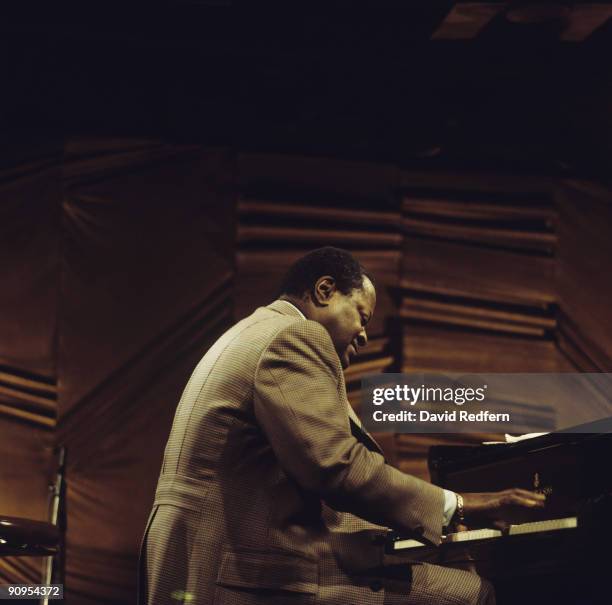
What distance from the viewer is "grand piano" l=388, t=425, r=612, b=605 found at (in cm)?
219

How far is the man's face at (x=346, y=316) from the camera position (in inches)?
93.4

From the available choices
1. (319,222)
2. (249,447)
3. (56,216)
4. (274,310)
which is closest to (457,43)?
(319,222)

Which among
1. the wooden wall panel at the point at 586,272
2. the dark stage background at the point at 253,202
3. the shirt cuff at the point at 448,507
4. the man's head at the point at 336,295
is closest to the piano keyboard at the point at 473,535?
the shirt cuff at the point at 448,507

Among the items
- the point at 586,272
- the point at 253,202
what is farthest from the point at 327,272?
the point at 586,272

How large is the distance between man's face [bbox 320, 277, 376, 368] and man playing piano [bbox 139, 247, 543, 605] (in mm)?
225

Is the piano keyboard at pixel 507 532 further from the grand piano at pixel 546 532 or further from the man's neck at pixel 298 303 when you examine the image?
the man's neck at pixel 298 303

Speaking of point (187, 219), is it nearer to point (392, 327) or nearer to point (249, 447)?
point (392, 327)

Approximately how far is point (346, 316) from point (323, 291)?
87 millimetres

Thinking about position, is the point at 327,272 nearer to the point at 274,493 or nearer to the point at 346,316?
the point at 346,316

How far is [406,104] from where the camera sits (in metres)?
5.57

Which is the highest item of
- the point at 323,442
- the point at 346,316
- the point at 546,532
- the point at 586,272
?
the point at 586,272

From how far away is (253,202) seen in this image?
217 inches

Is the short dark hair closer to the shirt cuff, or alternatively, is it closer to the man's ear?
the man's ear

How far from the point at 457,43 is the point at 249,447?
348 centimetres
